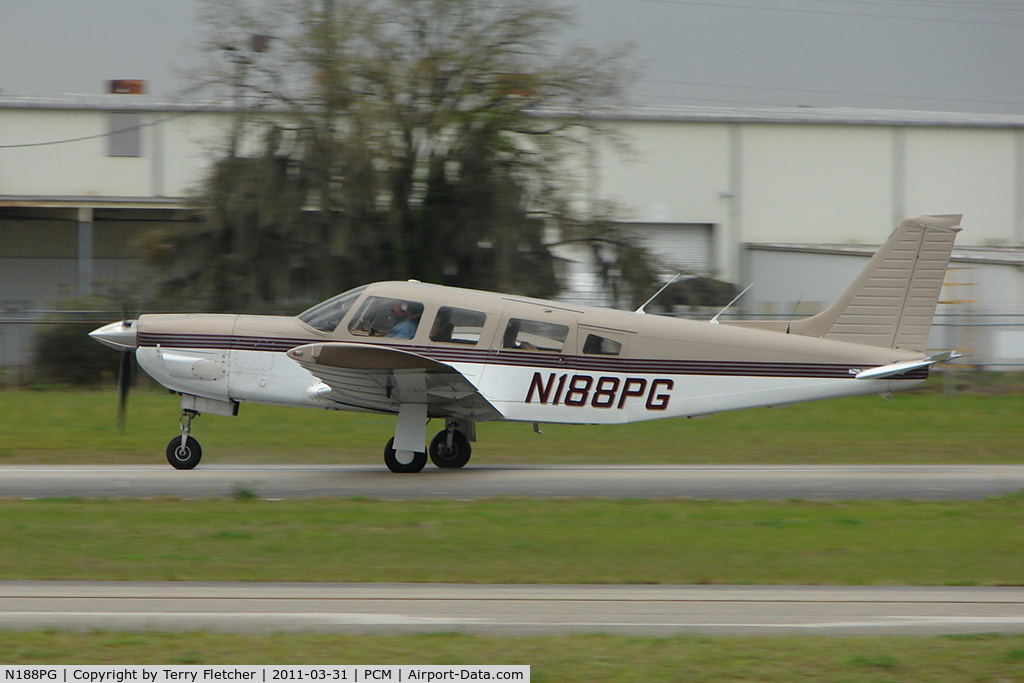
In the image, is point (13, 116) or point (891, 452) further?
point (13, 116)

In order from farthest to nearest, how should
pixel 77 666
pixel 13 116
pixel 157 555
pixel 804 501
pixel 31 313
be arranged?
pixel 13 116 < pixel 31 313 < pixel 804 501 < pixel 157 555 < pixel 77 666

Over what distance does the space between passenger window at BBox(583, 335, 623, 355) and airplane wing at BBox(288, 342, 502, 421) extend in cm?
141

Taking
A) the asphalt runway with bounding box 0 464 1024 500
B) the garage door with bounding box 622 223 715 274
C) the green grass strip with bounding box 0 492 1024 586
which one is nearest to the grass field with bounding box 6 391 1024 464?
the asphalt runway with bounding box 0 464 1024 500

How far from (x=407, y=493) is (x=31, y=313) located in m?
15.3

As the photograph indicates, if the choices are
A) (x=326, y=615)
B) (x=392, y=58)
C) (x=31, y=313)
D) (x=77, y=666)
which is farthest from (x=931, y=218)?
(x=31, y=313)

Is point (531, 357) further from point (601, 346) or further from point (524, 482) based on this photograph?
point (524, 482)

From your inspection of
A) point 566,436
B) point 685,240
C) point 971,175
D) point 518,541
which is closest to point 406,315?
point 518,541

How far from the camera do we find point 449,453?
14438mm

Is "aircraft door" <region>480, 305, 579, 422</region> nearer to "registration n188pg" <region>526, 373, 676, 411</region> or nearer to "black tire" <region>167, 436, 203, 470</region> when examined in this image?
"registration n188pg" <region>526, 373, 676, 411</region>

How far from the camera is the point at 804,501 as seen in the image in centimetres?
1170

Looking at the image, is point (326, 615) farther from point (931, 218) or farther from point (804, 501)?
point (931, 218)

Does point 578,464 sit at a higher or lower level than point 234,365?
lower

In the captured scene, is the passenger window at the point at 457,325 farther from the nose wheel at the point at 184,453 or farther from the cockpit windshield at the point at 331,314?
the nose wheel at the point at 184,453

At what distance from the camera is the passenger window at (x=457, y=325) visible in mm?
13414
